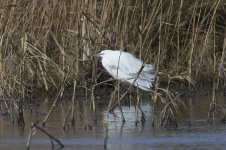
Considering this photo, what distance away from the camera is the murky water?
315 inches

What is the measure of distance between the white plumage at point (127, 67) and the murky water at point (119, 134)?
18.0 inches

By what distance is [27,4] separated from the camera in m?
11.6

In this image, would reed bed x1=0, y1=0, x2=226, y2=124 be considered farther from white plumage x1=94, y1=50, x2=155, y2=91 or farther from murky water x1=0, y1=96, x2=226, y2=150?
murky water x1=0, y1=96, x2=226, y2=150

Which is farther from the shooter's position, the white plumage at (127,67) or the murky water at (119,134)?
the white plumage at (127,67)

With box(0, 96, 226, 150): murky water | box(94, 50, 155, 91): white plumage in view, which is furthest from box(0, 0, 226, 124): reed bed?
box(0, 96, 226, 150): murky water

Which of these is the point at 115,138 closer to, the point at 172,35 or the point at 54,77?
the point at 54,77

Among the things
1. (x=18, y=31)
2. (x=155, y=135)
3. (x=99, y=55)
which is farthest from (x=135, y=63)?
(x=155, y=135)

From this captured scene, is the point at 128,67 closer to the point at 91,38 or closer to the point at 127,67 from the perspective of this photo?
the point at 127,67

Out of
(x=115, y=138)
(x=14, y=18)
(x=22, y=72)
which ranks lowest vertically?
(x=115, y=138)

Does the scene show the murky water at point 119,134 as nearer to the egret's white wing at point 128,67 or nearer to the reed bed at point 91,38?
the egret's white wing at point 128,67

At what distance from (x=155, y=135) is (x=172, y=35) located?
5498mm

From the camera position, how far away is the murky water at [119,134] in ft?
26.3

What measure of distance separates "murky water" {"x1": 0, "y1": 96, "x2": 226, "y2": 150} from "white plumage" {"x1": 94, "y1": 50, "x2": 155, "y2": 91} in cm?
46

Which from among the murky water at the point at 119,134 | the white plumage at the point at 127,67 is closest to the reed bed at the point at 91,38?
the white plumage at the point at 127,67
